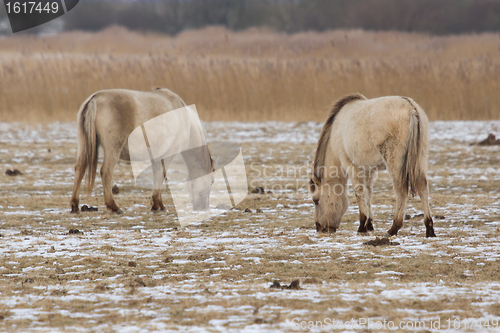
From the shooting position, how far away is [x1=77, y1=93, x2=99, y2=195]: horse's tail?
24.5 ft

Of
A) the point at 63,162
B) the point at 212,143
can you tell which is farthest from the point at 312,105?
the point at 63,162

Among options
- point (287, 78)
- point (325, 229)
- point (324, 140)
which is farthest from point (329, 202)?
point (287, 78)

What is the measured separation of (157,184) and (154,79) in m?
10.8

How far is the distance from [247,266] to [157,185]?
3607mm

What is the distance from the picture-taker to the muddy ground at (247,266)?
3.34m

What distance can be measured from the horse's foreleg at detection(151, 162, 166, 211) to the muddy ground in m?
0.18

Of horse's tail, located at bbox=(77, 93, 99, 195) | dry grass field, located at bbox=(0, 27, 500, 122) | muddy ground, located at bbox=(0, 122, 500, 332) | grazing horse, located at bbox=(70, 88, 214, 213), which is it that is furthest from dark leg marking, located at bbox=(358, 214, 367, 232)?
dry grass field, located at bbox=(0, 27, 500, 122)

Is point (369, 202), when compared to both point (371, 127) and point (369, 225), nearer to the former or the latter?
point (369, 225)

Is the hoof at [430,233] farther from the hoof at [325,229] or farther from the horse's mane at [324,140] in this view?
the horse's mane at [324,140]

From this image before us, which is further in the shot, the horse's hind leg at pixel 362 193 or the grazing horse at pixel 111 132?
→ the grazing horse at pixel 111 132

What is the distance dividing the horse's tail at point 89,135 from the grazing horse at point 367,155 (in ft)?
10.2

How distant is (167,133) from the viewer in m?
8.24

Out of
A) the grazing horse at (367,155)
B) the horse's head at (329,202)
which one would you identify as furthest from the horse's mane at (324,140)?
the horse's head at (329,202)

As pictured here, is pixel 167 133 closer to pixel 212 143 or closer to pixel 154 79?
pixel 212 143
